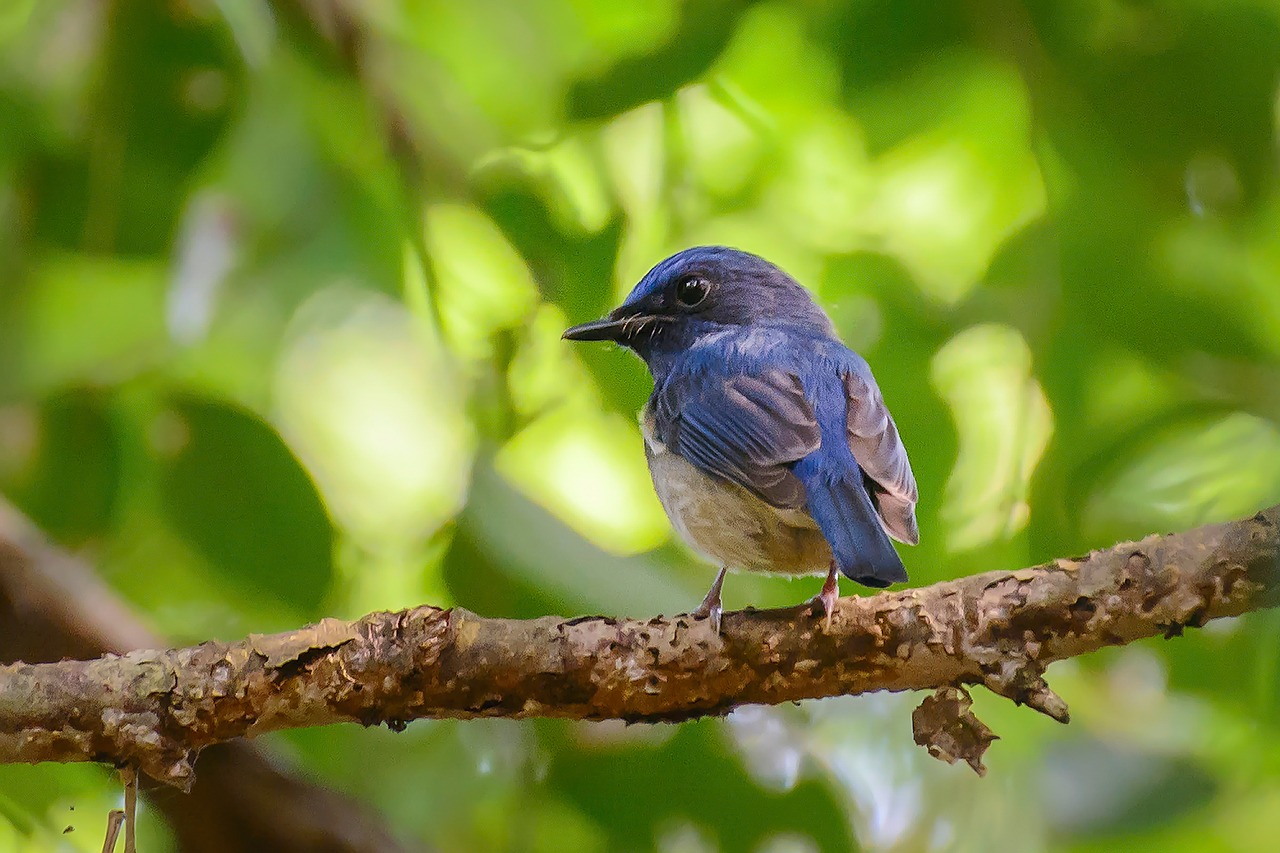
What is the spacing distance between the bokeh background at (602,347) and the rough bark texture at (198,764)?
224 millimetres

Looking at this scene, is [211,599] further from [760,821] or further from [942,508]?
[942,508]

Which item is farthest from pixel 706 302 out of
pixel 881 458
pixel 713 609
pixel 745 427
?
pixel 713 609

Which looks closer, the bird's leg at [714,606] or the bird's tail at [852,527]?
the bird's tail at [852,527]

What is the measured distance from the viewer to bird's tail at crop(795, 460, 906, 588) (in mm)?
2404

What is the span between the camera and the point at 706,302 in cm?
402

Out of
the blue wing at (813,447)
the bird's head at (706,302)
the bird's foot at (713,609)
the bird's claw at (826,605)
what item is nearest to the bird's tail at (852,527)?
the blue wing at (813,447)

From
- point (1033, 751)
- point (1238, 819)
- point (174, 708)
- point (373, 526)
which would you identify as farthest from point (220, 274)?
point (1238, 819)

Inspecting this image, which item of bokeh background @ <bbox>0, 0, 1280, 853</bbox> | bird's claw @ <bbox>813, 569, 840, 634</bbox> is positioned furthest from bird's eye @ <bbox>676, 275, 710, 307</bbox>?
bird's claw @ <bbox>813, 569, 840, 634</bbox>

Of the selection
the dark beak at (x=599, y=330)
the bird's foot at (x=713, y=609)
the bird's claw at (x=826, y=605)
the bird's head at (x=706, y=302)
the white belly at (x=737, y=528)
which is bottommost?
the bird's claw at (x=826, y=605)

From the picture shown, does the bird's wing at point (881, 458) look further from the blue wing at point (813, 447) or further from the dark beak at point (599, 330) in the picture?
the dark beak at point (599, 330)

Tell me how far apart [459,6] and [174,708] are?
2772 millimetres

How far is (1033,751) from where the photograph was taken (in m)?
3.76

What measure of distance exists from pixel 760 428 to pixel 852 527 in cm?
55

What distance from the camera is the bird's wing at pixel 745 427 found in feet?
9.77
